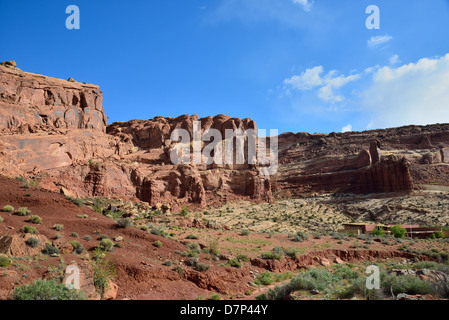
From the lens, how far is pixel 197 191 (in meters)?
45.4

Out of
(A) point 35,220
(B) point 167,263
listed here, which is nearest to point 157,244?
(B) point 167,263

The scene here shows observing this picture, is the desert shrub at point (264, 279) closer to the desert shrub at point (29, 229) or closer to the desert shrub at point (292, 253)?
the desert shrub at point (292, 253)

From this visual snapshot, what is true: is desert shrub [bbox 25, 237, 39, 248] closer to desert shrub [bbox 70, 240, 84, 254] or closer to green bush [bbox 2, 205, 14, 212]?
desert shrub [bbox 70, 240, 84, 254]

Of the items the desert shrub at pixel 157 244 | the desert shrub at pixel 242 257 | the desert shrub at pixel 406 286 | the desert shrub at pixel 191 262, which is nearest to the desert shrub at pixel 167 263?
the desert shrub at pixel 191 262

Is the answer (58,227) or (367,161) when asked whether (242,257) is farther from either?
(367,161)

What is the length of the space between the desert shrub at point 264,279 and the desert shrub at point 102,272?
7.31m

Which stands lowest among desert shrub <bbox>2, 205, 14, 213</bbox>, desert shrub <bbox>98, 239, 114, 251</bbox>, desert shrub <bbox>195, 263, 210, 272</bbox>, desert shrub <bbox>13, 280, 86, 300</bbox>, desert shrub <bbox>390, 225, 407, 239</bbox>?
desert shrub <bbox>390, 225, 407, 239</bbox>

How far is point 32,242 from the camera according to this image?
38.3ft

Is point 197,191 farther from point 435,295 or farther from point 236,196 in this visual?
point 435,295

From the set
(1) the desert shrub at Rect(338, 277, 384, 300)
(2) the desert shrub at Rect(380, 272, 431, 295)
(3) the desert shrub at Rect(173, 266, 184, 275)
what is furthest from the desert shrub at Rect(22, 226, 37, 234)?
(2) the desert shrub at Rect(380, 272, 431, 295)

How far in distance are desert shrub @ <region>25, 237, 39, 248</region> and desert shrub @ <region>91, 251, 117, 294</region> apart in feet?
7.83

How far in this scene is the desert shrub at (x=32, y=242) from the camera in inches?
457

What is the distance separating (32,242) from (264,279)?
35.4 ft

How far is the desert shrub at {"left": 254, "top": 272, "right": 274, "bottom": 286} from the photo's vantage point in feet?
48.6
